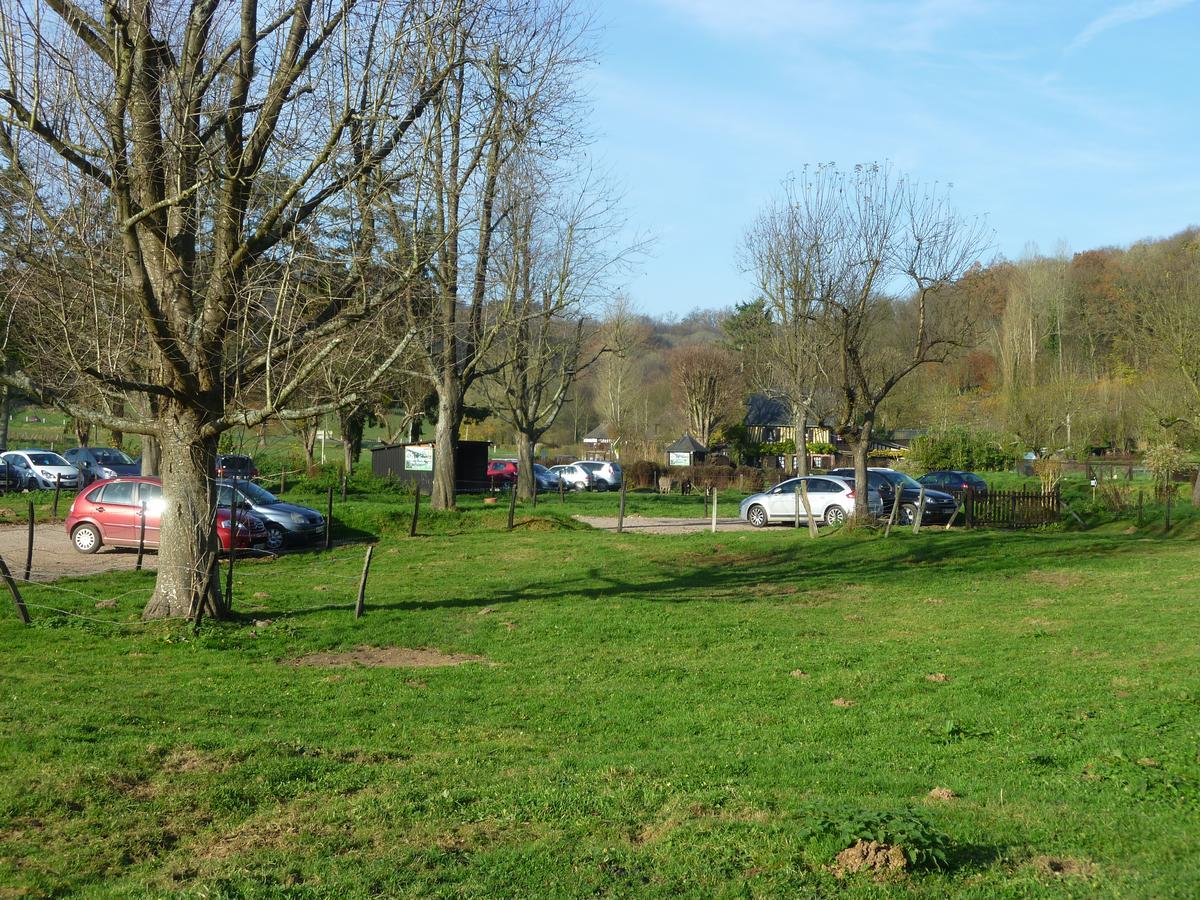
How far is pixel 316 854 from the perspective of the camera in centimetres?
535

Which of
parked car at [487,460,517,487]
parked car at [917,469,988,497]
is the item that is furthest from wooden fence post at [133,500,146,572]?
parked car at [487,460,517,487]

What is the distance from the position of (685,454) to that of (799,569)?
38676 mm

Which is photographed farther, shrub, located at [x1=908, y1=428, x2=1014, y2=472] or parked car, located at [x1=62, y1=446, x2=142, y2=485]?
shrub, located at [x1=908, y1=428, x2=1014, y2=472]

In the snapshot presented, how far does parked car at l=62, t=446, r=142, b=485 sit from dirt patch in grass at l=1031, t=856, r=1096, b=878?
3675 centimetres

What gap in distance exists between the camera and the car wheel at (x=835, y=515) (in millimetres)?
28078

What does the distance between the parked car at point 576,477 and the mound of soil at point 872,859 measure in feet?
156

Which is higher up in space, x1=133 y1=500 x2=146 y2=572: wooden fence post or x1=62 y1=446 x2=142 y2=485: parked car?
x1=62 y1=446 x2=142 y2=485: parked car

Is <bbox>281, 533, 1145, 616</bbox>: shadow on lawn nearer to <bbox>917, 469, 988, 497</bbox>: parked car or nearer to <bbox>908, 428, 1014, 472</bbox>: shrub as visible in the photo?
<bbox>917, 469, 988, 497</bbox>: parked car

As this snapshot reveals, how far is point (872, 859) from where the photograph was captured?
16.3 feet

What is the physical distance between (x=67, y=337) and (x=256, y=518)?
12.2 metres

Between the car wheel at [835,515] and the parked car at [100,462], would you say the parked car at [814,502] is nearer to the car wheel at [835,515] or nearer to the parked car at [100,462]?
the car wheel at [835,515]

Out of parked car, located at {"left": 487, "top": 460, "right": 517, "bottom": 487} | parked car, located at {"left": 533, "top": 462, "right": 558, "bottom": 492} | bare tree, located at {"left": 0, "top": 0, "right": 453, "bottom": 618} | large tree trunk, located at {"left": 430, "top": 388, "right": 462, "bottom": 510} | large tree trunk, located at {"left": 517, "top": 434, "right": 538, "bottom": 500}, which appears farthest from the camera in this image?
parked car, located at {"left": 533, "top": 462, "right": 558, "bottom": 492}

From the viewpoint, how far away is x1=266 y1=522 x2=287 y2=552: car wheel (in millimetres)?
22750

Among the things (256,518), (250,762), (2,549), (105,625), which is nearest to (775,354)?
(256,518)
